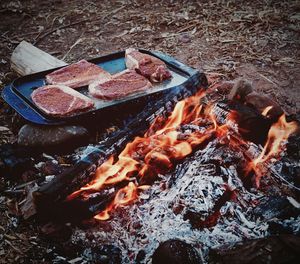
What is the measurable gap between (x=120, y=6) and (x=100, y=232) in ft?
22.1

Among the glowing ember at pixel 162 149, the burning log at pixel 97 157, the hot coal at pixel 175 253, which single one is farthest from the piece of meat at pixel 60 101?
the hot coal at pixel 175 253

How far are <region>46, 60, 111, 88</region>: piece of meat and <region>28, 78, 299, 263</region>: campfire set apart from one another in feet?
4.08

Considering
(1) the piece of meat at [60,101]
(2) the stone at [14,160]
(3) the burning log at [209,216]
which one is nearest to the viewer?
(3) the burning log at [209,216]

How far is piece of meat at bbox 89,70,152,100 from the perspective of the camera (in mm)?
4129

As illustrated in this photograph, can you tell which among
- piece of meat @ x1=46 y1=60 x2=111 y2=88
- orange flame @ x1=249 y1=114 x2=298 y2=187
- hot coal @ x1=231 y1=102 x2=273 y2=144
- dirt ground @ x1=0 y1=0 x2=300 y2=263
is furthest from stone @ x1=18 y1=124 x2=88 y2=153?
orange flame @ x1=249 y1=114 x2=298 y2=187

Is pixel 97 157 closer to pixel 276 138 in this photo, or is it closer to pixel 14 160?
pixel 14 160

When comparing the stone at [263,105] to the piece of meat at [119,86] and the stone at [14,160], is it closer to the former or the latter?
the piece of meat at [119,86]

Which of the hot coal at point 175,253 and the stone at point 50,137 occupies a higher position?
the stone at point 50,137

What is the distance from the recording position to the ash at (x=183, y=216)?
2.83 metres

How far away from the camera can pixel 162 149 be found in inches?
140

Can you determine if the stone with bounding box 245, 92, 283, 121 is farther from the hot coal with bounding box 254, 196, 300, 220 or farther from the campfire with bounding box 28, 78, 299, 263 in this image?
the hot coal with bounding box 254, 196, 300, 220

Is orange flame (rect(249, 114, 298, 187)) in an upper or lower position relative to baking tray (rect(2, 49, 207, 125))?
lower

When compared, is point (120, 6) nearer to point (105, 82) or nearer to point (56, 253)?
point (105, 82)

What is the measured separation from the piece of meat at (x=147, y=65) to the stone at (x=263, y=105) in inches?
44.9
